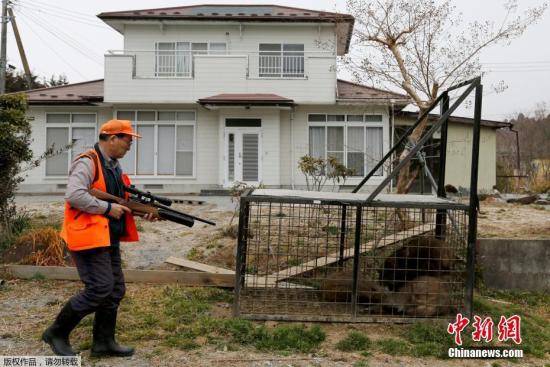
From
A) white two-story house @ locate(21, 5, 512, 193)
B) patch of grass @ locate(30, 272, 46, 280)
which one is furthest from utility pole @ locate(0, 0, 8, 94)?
patch of grass @ locate(30, 272, 46, 280)

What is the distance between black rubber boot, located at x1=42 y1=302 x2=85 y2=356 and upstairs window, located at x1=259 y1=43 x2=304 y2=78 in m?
15.6

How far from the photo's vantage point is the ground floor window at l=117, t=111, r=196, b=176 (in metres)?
18.8

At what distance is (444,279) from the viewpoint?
5.60 m

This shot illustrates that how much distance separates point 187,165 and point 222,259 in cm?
1156

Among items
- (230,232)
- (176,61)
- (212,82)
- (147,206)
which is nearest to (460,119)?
(212,82)

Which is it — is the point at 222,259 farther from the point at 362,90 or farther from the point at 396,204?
the point at 362,90

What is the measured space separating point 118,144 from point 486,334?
387cm

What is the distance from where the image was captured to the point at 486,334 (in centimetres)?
496

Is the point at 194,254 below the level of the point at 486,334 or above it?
above

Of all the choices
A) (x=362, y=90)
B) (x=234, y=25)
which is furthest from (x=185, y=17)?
(x=362, y=90)

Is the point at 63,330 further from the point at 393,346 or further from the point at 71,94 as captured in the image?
the point at 71,94

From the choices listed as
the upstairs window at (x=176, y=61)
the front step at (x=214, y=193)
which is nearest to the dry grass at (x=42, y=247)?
the front step at (x=214, y=193)

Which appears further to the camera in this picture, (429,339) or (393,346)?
(429,339)

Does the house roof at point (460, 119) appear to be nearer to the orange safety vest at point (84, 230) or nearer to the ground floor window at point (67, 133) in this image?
the ground floor window at point (67, 133)
